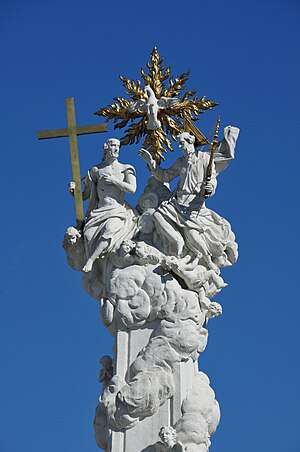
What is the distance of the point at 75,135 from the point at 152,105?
1.07m

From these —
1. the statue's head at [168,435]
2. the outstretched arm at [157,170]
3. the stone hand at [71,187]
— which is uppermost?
the outstretched arm at [157,170]

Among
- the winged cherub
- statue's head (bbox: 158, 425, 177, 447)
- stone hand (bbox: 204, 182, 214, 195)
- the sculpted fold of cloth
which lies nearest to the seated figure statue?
the sculpted fold of cloth

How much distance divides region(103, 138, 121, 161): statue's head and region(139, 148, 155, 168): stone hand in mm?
329

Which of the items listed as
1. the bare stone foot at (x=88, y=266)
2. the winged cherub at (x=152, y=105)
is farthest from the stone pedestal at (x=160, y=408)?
the winged cherub at (x=152, y=105)

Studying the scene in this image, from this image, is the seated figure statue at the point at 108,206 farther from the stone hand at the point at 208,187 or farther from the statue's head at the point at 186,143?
the stone hand at the point at 208,187

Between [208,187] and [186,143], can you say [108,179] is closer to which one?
[186,143]

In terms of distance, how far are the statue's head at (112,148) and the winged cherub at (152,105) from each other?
22.5 inches

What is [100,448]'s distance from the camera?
13562 millimetres

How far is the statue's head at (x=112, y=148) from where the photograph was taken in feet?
47.3

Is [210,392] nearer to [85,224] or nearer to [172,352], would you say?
[172,352]

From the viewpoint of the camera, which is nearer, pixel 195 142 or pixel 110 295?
pixel 110 295

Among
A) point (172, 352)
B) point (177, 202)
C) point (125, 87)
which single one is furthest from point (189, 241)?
point (125, 87)

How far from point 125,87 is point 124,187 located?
5.01 feet

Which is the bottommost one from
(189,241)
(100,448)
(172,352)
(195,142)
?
(100,448)
